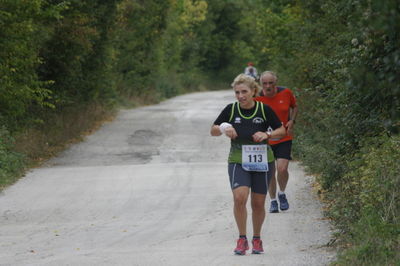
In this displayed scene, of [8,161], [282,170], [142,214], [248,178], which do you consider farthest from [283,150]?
[8,161]

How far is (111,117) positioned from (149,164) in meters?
12.8

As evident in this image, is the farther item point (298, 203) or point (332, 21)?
point (332, 21)

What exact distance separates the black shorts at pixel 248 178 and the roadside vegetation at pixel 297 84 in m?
0.98

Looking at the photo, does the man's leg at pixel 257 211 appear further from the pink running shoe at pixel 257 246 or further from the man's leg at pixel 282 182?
the man's leg at pixel 282 182

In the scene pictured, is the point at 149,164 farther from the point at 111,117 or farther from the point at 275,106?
the point at 111,117

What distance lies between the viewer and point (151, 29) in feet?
139

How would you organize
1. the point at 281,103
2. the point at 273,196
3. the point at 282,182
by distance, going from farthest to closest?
the point at 282,182 < the point at 273,196 < the point at 281,103

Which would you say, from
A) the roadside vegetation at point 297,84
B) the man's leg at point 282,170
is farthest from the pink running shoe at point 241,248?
the man's leg at point 282,170

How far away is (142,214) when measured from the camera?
12047 mm

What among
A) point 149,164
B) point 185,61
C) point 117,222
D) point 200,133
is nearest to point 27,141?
point 149,164

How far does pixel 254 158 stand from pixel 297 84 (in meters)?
12.7

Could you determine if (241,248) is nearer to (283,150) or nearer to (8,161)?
(283,150)

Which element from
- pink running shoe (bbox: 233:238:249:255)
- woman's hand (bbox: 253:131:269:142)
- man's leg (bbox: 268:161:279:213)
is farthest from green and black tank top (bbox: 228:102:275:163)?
man's leg (bbox: 268:161:279:213)

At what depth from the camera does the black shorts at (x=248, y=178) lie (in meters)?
8.34
